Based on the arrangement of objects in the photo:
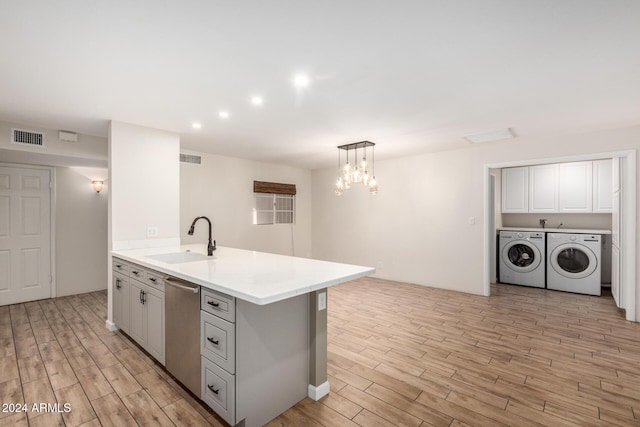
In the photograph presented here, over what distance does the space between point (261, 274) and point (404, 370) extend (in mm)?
1445

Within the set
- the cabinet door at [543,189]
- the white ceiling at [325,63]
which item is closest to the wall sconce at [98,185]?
the white ceiling at [325,63]

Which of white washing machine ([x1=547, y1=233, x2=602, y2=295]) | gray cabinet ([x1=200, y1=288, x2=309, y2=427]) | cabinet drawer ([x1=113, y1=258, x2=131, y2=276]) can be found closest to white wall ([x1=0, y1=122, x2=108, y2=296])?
cabinet drawer ([x1=113, y1=258, x2=131, y2=276])

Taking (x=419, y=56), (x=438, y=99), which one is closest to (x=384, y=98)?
(x=438, y=99)

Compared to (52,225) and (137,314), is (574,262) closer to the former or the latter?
(137,314)

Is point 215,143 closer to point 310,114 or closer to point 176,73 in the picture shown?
point 310,114

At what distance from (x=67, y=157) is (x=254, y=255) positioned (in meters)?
2.91

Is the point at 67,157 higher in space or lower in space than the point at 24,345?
higher

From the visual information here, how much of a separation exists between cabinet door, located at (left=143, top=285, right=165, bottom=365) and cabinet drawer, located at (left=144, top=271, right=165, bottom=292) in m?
0.04

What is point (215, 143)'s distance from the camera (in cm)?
446

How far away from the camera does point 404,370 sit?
2.47m

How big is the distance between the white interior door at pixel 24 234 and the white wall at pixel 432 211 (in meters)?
4.85

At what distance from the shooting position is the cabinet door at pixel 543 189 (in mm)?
5262

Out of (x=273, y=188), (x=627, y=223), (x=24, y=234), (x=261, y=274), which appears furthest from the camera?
(x=273, y=188)

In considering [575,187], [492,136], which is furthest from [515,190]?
[492,136]
